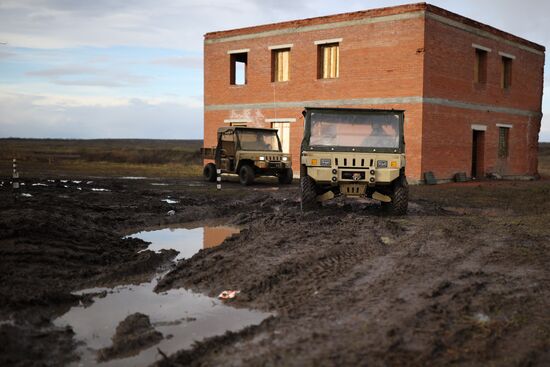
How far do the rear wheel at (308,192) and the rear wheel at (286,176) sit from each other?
8.89 m

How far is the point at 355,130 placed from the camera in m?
12.3

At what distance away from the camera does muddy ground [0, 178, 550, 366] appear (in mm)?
4516

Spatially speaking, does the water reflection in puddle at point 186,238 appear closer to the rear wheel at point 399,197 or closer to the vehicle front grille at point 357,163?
the vehicle front grille at point 357,163

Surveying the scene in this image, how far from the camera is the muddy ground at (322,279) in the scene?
452 centimetres

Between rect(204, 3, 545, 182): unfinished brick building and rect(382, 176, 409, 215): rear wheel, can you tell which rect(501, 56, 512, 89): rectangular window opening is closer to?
rect(204, 3, 545, 182): unfinished brick building

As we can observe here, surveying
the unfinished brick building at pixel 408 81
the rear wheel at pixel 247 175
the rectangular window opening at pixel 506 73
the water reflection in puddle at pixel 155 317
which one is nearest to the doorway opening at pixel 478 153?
the unfinished brick building at pixel 408 81

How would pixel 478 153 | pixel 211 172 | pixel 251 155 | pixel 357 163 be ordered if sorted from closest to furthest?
pixel 357 163, pixel 251 155, pixel 211 172, pixel 478 153

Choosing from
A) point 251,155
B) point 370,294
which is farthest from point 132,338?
point 251,155

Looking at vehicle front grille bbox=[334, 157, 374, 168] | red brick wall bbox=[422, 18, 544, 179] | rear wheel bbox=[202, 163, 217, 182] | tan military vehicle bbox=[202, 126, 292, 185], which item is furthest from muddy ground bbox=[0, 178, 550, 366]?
red brick wall bbox=[422, 18, 544, 179]

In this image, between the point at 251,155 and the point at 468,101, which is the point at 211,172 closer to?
the point at 251,155

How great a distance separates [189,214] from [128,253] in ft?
13.6

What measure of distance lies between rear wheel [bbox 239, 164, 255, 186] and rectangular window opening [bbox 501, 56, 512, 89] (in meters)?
13.7

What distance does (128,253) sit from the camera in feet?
28.4

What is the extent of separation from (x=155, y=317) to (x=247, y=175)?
1510 cm
